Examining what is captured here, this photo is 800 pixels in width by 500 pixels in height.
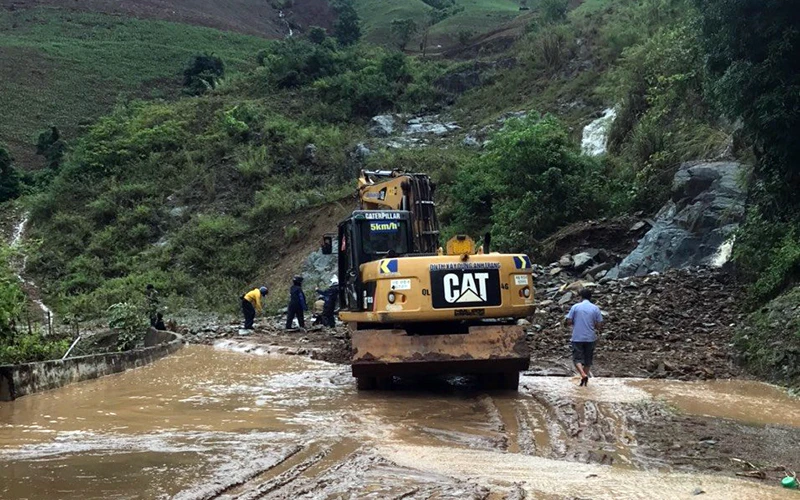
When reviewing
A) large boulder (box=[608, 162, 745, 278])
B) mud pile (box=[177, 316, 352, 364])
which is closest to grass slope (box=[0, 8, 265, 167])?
mud pile (box=[177, 316, 352, 364])

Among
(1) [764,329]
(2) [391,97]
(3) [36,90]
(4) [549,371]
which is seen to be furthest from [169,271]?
(3) [36,90]

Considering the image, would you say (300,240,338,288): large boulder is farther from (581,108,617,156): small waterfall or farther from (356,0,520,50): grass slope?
(356,0,520,50): grass slope

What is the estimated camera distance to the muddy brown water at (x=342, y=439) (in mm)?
5863

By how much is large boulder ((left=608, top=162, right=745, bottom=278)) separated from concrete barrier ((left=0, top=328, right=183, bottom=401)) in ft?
34.3

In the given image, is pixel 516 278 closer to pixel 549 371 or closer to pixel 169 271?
pixel 549 371

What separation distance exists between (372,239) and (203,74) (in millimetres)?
43527

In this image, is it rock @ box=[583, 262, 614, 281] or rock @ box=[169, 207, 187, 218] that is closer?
rock @ box=[583, 262, 614, 281]

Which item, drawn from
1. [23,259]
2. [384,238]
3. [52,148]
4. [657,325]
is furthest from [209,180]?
[657,325]

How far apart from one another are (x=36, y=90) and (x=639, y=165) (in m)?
52.9

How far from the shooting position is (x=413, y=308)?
1001 centimetres

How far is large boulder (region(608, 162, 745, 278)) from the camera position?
17.0 metres

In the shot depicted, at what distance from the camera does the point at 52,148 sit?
46656 mm

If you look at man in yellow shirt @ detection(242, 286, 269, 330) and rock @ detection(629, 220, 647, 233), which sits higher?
rock @ detection(629, 220, 647, 233)

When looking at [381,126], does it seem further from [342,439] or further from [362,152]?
[342,439]
